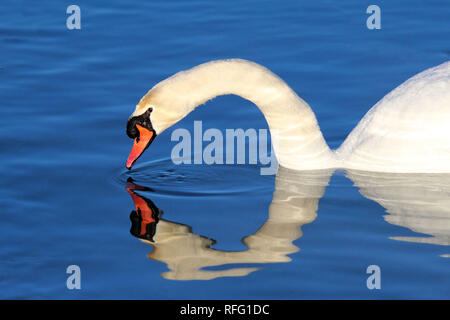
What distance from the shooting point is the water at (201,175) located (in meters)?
6.66

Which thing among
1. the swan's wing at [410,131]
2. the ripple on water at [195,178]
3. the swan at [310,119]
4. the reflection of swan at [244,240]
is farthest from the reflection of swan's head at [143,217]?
the swan's wing at [410,131]

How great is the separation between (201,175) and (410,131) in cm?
187

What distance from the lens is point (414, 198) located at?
795cm

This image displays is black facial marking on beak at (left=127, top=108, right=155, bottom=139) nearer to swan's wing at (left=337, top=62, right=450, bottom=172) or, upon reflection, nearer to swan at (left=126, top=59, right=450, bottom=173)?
swan at (left=126, top=59, right=450, bottom=173)

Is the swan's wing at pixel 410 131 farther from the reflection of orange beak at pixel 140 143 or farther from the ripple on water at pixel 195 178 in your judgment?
the reflection of orange beak at pixel 140 143

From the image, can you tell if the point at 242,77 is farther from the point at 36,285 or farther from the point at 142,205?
the point at 36,285

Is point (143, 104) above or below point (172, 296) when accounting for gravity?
above

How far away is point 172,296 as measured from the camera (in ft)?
20.9

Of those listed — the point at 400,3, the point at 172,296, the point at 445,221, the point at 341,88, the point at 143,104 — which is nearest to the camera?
the point at 172,296

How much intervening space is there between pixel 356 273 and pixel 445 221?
1.15 m

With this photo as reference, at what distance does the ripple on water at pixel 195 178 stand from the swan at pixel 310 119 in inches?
13.2

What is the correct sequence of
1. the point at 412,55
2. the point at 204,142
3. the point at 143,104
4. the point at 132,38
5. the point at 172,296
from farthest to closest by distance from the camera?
the point at 132,38, the point at 412,55, the point at 204,142, the point at 143,104, the point at 172,296

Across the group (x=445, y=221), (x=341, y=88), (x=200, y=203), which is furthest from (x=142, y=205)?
(x=341, y=88)

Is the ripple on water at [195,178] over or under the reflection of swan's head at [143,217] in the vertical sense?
over
